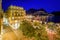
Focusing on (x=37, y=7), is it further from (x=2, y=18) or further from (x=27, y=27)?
(x=2, y=18)

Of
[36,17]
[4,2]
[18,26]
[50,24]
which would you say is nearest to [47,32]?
[50,24]

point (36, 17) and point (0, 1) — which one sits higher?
point (0, 1)

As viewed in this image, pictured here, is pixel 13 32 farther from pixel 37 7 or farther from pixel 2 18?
pixel 37 7

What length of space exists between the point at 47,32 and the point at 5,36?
0.60 meters

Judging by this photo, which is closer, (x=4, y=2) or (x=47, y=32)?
(x=47, y=32)

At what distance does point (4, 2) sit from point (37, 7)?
50 centimetres

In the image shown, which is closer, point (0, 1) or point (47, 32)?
point (47, 32)

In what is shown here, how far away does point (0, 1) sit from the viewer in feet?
8.20

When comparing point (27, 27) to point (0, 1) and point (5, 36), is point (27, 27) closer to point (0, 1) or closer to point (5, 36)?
point (5, 36)

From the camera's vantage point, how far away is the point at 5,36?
241 centimetres

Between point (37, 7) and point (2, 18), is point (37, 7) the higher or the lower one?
the higher one

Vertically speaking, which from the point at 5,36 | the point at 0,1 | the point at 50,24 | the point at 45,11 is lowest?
the point at 5,36

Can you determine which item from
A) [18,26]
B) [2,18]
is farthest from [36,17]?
[2,18]

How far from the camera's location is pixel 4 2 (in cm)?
250
